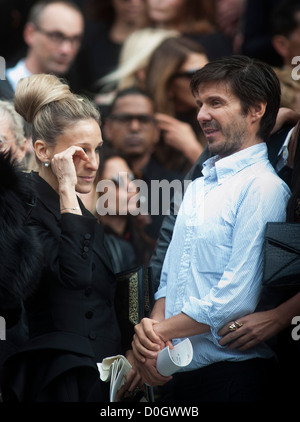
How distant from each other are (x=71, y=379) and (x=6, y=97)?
1384mm

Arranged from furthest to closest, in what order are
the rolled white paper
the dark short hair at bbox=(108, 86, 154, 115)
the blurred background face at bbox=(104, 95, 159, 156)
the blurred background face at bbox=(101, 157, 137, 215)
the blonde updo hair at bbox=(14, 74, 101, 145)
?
the dark short hair at bbox=(108, 86, 154, 115) → the blurred background face at bbox=(104, 95, 159, 156) → the blurred background face at bbox=(101, 157, 137, 215) → the blonde updo hair at bbox=(14, 74, 101, 145) → the rolled white paper

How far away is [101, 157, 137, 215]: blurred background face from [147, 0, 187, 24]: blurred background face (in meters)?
1.39

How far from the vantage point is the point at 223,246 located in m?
2.98

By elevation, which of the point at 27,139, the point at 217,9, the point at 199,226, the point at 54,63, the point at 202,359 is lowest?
the point at 202,359

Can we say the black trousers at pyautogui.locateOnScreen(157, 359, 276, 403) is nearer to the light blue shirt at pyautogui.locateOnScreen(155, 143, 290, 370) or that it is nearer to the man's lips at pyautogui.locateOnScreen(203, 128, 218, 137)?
the light blue shirt at pyautogui.locateOnScreen(155, 143, 290, 370)

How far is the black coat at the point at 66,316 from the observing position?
2946mm

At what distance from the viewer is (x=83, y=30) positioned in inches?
192

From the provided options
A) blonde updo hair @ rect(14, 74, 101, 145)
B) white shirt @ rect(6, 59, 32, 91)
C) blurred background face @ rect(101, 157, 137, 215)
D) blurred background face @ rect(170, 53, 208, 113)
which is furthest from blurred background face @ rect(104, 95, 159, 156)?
blonde updo hair @ rect(14, 74, 101, 145)

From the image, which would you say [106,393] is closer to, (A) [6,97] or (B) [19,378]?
(B) [19,378]

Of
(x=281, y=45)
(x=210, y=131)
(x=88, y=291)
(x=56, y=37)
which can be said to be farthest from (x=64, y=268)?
(x=281, y=45)

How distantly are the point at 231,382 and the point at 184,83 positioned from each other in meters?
1.98

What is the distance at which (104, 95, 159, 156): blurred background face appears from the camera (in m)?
4.34

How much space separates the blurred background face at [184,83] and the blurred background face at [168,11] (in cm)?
62

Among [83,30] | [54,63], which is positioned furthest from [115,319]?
[83,30]
